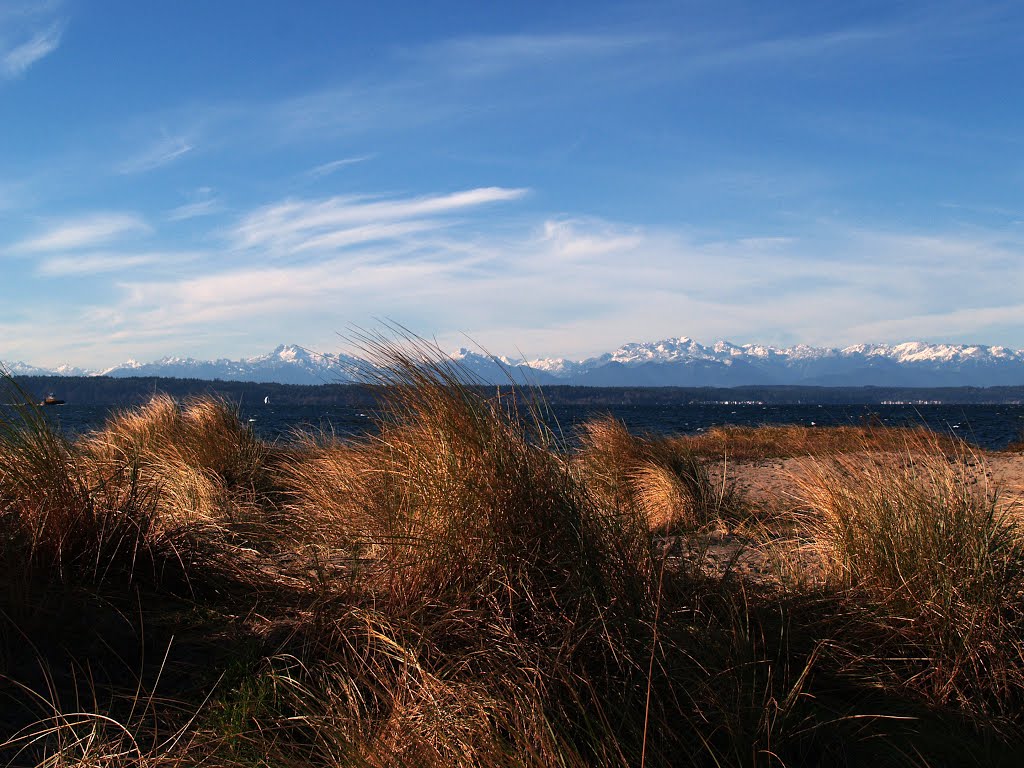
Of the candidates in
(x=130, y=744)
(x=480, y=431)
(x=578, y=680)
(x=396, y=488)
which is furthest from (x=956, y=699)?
(x=130, y=744)

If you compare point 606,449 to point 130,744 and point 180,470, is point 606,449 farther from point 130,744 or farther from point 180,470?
point 130,744

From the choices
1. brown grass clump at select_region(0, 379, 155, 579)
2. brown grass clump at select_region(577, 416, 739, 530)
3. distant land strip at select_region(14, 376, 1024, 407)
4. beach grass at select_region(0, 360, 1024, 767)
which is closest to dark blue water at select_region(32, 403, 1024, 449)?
distant land strip at select_region(14, 376, 1024, 407)

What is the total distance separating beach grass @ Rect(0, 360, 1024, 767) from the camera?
214 cm

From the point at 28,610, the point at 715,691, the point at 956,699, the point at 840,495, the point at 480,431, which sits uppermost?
the point at 480,431

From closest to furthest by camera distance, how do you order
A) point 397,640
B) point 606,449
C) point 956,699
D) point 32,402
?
point 397,640 → point 956,699 → point 32,402 → point 606,449

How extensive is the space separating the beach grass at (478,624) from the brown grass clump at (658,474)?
2.45m

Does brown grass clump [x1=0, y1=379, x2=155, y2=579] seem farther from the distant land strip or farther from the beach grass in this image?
the distant land strip

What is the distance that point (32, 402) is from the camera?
11.0 feet

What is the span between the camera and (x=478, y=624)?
2.60 m

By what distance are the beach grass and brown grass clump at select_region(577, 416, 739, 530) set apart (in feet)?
8.04

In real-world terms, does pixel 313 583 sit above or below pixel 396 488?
below

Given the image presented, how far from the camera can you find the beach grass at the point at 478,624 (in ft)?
7.04

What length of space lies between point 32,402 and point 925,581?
4.13 meters

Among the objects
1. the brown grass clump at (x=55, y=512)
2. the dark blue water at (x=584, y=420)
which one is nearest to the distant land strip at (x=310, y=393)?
the dark blue water at (x=584, y=420)
